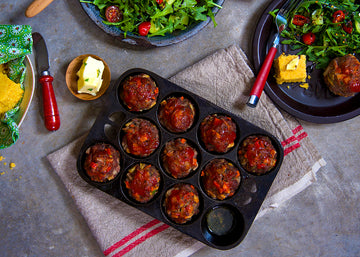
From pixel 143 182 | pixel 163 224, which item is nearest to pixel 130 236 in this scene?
pixel 163 224

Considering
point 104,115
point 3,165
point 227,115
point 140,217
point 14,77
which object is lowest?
point 3,165

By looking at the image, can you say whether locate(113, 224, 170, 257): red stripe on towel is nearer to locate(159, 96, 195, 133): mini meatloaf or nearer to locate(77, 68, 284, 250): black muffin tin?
locate(77, 68, 284, 250): black muffin tin

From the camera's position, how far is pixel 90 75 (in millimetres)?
2867

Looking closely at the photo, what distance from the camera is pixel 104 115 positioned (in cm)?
281

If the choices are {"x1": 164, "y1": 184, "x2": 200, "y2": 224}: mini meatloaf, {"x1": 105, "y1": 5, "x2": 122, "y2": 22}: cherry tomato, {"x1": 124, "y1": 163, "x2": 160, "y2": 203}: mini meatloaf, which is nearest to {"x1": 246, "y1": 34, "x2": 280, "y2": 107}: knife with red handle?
{"x1": 164, "y1": 184, "x2": 200, "y2": 224}: mini meatloaf

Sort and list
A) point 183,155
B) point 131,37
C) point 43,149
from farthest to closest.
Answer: point 43,149
point 131,37
point 183,155

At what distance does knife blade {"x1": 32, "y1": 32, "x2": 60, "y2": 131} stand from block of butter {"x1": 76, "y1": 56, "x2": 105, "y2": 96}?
1.13ft

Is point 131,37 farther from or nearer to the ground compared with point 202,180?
farther from the ground

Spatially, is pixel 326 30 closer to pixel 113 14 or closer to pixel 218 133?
pixel 218 133

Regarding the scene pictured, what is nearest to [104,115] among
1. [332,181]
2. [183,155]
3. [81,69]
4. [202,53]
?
[81,69]

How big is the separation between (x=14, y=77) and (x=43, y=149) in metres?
0.83

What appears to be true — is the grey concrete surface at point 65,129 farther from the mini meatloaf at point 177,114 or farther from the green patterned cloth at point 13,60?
the mini meatloaf at point 177,114

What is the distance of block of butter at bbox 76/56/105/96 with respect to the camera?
9.36ft

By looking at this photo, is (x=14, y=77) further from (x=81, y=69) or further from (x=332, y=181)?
(x=332, y=181)
